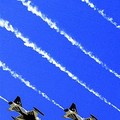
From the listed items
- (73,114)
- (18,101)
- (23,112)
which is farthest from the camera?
(73,114)

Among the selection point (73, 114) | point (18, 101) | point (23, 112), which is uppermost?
point (73, 114)

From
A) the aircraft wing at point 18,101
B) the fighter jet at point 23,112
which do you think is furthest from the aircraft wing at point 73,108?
the aircraft wing at point 18,101

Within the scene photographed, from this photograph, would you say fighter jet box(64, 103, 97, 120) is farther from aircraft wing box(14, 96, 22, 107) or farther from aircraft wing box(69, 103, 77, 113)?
aircraft wing box(14, 96, 22, 107)

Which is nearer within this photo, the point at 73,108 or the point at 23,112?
the point at 23,112

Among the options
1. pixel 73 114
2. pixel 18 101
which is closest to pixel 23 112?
pixel 18 101

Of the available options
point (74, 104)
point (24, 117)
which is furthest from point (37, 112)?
point (74, 104)

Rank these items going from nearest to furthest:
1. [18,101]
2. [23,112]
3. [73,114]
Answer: [23,112]
[18,101]
[73,114]

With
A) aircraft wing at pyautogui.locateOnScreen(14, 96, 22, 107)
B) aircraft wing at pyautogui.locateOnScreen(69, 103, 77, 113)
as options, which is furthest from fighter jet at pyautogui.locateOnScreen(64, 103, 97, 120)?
aircraft wing at pyautogui.locateOnScreen(14, 96, 22, 107)

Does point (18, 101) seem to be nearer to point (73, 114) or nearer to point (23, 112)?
point (23, 112)

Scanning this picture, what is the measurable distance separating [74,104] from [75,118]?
251 cm

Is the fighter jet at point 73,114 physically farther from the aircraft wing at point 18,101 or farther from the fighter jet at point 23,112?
the aircraft wing at point 18,101

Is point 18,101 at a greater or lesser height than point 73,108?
lesser

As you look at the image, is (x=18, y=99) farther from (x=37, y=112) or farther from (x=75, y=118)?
(x=75, y=118)

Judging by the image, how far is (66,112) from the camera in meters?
70.8
